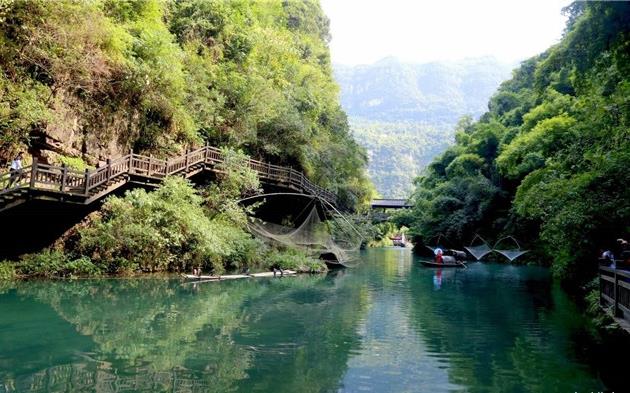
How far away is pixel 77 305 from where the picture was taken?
1184 centimetres

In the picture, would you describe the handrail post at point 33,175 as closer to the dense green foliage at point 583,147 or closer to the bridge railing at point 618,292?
the dense green foliage at point 583,147

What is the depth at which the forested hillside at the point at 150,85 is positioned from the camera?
16.1 metres

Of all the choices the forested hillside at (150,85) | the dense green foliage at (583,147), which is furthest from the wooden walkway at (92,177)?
the dense green foliage at (583,147)

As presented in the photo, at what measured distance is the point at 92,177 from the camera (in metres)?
16.0

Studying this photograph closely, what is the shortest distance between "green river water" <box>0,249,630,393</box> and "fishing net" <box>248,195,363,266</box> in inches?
233

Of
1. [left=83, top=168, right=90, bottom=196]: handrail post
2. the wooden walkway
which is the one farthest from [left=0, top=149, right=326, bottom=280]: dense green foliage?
[left=83, top=168, right=90, bottom=196]: handrail post

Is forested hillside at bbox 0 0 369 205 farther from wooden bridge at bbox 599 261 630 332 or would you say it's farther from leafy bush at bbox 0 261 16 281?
wooden bridge at bbox 599 261 630 332

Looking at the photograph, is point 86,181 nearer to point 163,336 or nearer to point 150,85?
point 150,85

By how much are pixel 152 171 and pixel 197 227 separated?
2839mm

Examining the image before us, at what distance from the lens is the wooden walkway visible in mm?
14055

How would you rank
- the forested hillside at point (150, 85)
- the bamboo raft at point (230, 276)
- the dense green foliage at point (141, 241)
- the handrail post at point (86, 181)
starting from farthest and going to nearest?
the bamboo raft at point (230, 276)
the forested hillside at point (150, 85)
the dense green foliage at point (141, 241)
the handrail post at point (86, 181)

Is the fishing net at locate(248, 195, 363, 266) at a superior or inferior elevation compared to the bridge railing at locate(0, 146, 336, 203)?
inferior

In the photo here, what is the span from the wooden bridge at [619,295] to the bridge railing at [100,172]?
1445cm

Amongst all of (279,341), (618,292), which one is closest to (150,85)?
(279,341)
